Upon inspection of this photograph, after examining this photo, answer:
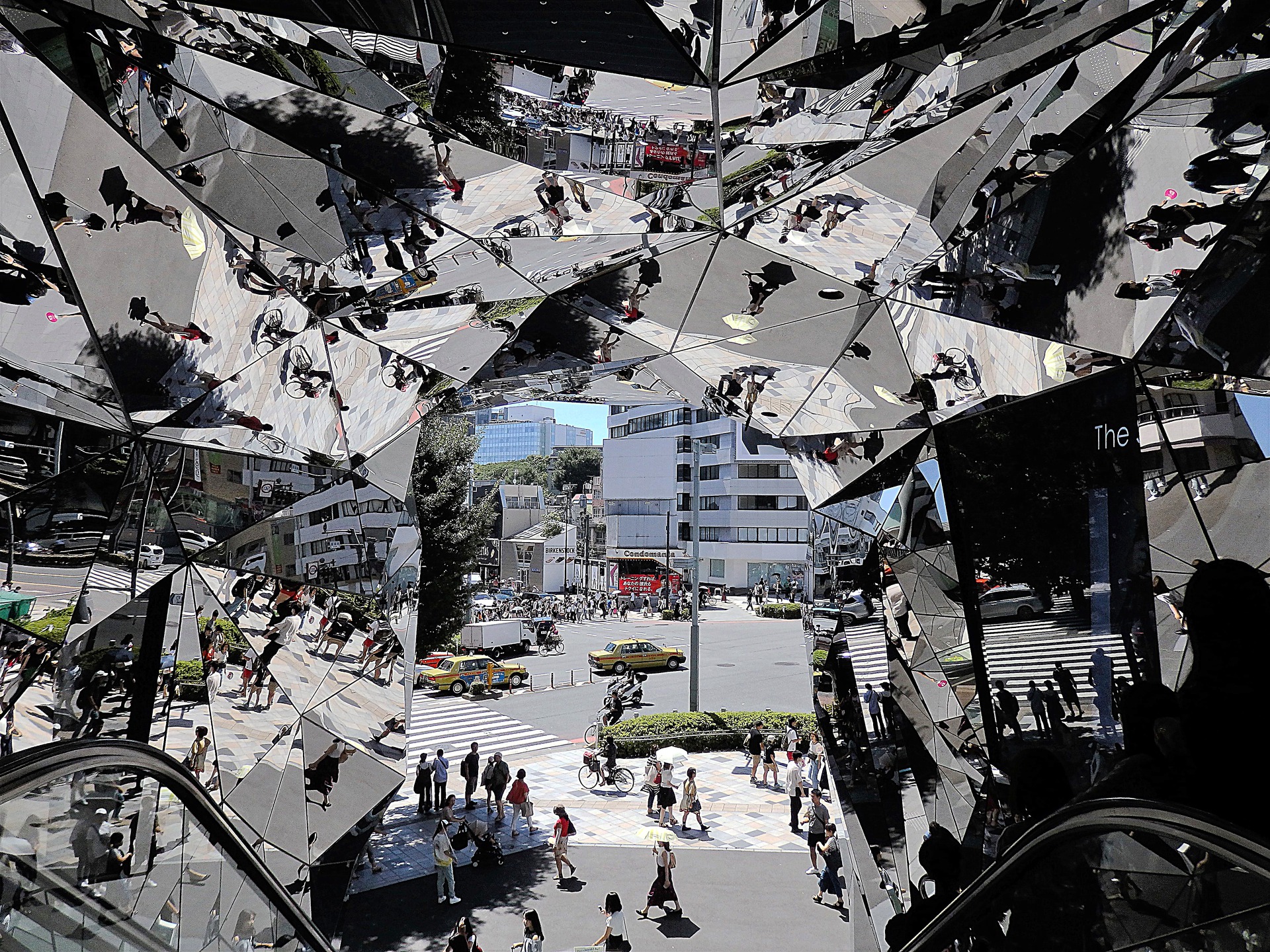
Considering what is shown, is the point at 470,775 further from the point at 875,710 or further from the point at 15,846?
the point at 15,846

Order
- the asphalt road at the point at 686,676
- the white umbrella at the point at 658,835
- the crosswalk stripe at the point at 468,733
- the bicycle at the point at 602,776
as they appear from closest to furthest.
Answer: the white umbrella at the point at 658,835 → the bicycle at the point at 602,776 → the crosswalk stripe at the point at 468,733 → the asphalt road at the point at 686,676

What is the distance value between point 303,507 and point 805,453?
19.5 ft

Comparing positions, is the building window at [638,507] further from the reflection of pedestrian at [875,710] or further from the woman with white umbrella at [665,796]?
the reflection of pedestrian at [875,710]

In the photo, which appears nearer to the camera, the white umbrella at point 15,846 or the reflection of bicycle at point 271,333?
the white umbrella at point 15,846

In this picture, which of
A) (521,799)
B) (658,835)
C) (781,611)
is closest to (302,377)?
(658,835)

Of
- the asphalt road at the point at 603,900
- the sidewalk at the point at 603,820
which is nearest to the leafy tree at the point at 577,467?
the sidewalk at the point at 603,820

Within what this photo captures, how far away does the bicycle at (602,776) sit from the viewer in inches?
652

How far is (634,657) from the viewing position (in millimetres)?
28297

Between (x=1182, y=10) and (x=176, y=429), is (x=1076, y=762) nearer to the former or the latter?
(x=1182, y=10)

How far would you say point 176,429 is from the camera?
646 cm

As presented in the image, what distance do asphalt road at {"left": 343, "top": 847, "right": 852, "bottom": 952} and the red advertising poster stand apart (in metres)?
33.9

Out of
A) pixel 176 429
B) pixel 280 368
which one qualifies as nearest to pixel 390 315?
pixel 280 368

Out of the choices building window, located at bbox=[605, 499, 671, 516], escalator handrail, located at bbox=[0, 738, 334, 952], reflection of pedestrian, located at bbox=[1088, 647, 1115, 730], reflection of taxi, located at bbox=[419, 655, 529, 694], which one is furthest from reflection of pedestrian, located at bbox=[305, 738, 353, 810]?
building window, located at bbox=[605, 499, 671, 516]

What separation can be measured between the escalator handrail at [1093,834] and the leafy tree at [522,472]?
73577 mm
